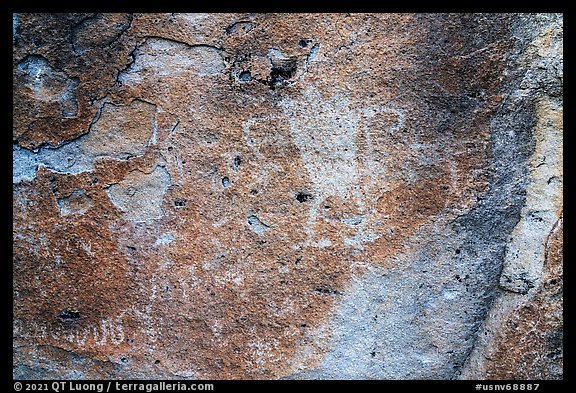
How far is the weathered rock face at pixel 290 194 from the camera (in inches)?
43.0

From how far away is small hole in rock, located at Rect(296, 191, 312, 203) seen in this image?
113cm

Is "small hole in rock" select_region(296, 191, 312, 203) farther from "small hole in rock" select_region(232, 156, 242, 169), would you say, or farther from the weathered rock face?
"small hole in rock" select_region(232, 156, 242, 169)

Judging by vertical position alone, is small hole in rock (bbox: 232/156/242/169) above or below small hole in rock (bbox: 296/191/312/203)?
above

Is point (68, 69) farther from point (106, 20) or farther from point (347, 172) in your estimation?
point (347, 172)

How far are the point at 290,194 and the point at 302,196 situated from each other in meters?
0.03

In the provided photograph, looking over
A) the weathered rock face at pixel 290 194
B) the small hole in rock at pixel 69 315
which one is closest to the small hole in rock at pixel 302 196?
the weathered rock face at pixel 290 194

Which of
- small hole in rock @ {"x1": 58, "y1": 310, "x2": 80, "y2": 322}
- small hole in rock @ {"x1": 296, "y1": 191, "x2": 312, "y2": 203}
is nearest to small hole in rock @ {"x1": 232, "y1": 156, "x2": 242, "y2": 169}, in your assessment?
small hole in rock @ {"x1": 296, "y1": 191, "x2": 312, "y2": 203}

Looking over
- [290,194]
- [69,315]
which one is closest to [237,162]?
[290,194]

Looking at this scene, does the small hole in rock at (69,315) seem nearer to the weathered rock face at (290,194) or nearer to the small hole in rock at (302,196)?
the weathered rock face at (290,194)

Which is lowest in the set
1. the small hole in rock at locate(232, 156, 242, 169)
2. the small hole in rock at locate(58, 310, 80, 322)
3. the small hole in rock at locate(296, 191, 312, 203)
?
the small hole in rock at locate(58, 310, 80, 322)

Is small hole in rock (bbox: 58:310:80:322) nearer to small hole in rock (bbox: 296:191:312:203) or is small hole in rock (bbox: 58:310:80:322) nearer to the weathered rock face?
the weathered rock face

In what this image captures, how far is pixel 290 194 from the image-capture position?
1131 mm

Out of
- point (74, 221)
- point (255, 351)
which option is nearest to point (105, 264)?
point (74, 221)

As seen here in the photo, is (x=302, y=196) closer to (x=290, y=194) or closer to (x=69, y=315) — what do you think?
(x=290, y=194)
